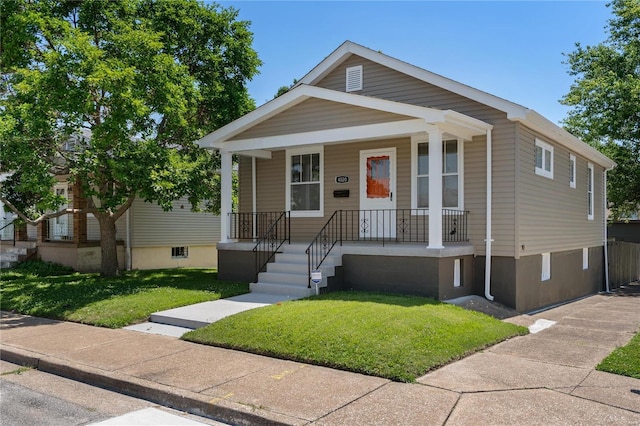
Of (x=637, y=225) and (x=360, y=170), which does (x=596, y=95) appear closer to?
(x=637, y=225)

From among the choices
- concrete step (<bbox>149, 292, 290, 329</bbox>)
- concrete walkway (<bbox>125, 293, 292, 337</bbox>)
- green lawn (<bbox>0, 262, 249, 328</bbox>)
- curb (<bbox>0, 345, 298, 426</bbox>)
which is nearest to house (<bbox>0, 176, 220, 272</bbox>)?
green lawn (<bbox>0, 262, 249, 328</bbox>)

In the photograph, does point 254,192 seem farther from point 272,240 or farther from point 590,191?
point 590,191

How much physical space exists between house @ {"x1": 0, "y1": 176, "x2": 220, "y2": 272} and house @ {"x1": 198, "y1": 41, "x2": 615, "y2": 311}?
6453mm

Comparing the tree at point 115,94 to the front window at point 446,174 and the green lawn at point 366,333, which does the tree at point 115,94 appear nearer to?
the green lawn at point 366,333

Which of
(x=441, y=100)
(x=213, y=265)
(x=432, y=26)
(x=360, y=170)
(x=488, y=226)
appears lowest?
(x=213, y=265)

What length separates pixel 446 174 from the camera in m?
11.7

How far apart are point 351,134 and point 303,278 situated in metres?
3.26

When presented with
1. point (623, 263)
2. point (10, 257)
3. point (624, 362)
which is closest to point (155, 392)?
point (624, 362)

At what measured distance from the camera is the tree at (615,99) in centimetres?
2126

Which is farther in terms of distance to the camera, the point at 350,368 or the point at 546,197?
the point at 546,197

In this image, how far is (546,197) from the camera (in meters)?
12.7

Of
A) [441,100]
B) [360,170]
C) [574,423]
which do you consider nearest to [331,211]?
[360,170]

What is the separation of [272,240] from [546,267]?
23.3 ft

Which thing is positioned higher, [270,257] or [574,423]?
[270,257]
